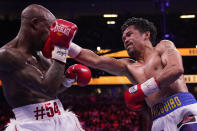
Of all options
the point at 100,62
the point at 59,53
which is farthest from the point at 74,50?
the point at 59,53

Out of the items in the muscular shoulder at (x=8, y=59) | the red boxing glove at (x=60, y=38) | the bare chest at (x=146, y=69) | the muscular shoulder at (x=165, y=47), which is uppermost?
the red boxing glove at (x=60, y=38)

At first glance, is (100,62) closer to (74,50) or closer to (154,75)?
(74,50)

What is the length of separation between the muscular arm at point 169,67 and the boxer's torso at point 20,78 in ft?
2.77

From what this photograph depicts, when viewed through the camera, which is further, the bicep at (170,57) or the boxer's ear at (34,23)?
the bicep at (170,57)

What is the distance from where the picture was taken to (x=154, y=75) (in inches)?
89.1

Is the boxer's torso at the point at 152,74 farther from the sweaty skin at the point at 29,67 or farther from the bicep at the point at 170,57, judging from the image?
the sweaty skin at the point at 29,67

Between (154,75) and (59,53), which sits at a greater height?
(59,53)

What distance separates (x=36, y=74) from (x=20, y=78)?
10cm

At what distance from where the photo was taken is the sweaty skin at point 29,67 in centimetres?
167

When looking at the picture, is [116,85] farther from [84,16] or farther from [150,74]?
[150,74]

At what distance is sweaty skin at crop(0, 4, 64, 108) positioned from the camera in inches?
65.6

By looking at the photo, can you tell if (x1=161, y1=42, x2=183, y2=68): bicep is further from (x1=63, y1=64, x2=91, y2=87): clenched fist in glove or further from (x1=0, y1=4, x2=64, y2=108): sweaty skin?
(x1=0, y1=4, x2=64, y2=108): sweaty skin

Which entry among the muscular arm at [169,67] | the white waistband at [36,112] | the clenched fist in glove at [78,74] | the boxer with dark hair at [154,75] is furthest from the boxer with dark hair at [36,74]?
the muscular arm at [169,67]

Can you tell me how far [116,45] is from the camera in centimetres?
588
